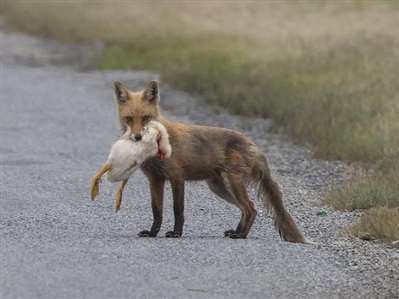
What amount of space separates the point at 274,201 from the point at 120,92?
1575 mm

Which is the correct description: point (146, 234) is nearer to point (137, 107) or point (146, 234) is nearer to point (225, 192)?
point (225, 192)

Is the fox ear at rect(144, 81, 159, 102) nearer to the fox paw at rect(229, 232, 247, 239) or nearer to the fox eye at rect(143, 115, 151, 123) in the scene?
the fox eye at rect(143, 115, 151, 123)

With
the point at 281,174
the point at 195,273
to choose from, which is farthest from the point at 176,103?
the point at 195,273

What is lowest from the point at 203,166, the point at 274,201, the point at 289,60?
the point at 289,60

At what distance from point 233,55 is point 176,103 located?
3735 mm

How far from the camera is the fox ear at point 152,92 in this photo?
32.1 feet

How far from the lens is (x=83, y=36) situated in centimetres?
2911

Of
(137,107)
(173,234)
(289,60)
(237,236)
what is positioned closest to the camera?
(137,107)

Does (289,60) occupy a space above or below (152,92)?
below

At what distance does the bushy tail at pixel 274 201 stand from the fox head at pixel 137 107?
102cm

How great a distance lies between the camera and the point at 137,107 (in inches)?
383

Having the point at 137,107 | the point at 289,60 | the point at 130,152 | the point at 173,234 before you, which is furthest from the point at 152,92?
the point at 289,60

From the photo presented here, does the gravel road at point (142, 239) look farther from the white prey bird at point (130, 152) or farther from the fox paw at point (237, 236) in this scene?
the white prey bird at point (130, 152)

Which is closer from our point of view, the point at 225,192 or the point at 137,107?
the point at 137,107
